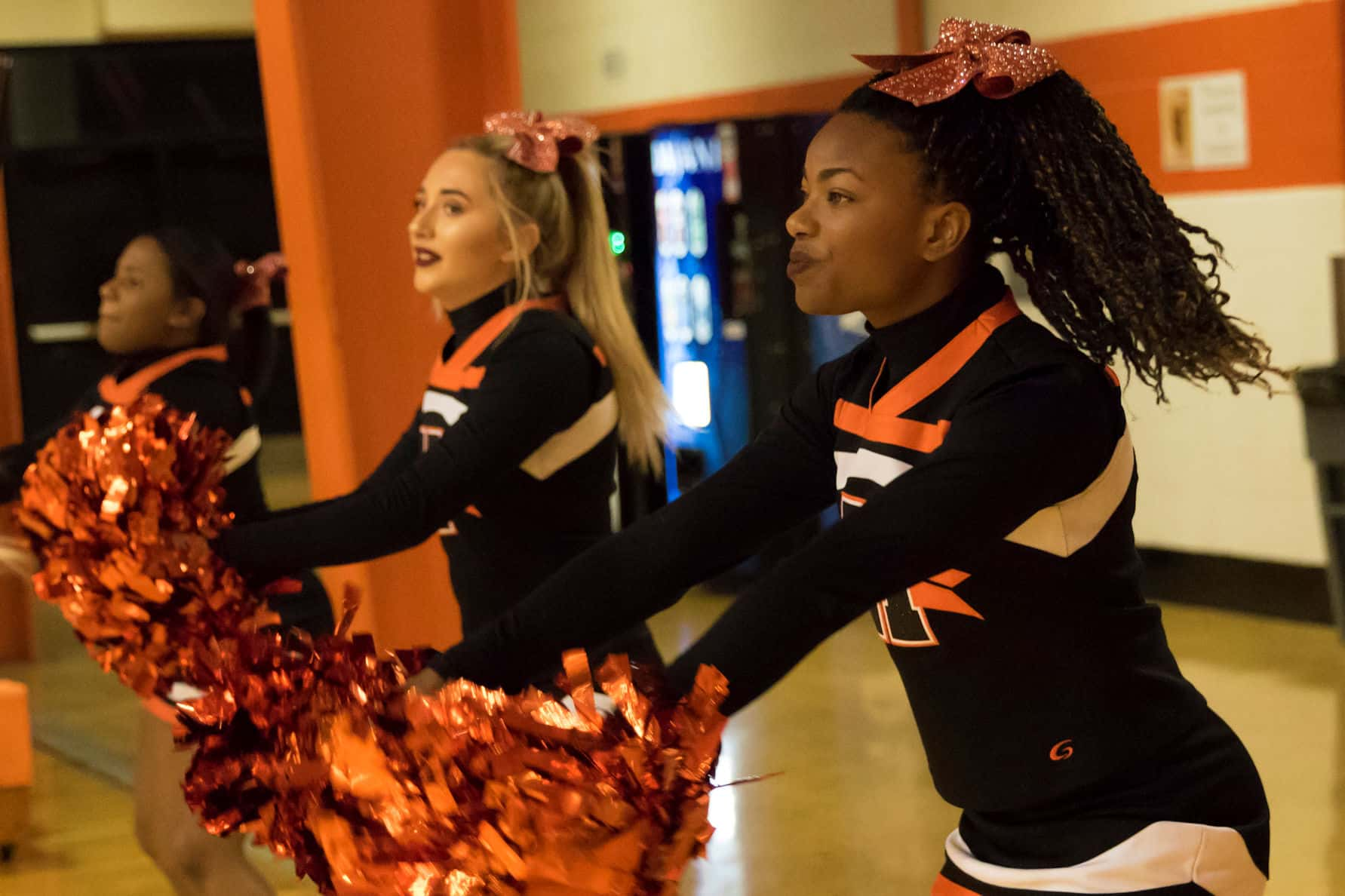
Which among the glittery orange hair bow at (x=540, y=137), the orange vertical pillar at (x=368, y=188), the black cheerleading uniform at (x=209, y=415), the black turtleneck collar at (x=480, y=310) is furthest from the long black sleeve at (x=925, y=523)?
the orange vertical pillar at (x=368, y=188)

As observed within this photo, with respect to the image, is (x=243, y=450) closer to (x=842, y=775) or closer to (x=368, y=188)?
(x=368, y=188)

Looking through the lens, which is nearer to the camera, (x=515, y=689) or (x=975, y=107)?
(x=515, y=689)

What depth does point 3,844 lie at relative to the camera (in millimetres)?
3859

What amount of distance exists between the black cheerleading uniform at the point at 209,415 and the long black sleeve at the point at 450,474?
757mm

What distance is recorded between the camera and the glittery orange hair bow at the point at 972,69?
138cm

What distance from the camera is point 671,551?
138 centimetres

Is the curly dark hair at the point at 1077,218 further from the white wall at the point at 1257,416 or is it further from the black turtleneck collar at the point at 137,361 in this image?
the white wall at the point at 1257,416

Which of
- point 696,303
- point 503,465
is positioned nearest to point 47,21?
point 696,303

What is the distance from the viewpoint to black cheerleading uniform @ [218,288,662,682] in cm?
203

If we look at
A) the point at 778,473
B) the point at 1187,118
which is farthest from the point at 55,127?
the point at 778,473

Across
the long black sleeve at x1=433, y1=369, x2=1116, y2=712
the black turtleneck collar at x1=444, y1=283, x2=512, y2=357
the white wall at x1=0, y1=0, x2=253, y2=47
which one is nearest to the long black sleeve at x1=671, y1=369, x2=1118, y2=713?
the long black sleeve at x1=433, y1=369, x2=1116, y2=712

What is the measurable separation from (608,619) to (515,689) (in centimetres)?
9

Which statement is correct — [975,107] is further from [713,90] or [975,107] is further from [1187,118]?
[713,90]

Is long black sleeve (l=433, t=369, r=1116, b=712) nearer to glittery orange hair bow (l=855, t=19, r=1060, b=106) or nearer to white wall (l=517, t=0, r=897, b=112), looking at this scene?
glittery orange hair bow (l=855, t=19, r=1060, b=106)
